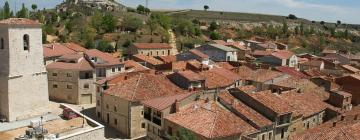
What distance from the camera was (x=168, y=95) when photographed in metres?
45.3

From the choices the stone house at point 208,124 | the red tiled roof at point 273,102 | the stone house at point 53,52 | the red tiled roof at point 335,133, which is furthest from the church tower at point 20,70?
the red tiled roof at point 335,133

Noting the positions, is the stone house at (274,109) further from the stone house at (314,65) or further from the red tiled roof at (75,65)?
the stone house at (314,65)

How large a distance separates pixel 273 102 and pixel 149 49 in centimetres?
5132

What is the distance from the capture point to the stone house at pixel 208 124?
111 ft

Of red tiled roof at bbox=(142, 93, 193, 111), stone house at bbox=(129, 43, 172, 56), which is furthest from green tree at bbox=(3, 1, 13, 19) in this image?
red tiled roof at bbox=(142, 93, 193, 111)

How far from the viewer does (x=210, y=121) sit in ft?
116

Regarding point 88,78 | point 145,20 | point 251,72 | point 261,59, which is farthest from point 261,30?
point 88,78

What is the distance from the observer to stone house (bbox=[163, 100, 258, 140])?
3391 cm

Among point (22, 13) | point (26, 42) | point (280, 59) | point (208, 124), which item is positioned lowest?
point (208, 124)

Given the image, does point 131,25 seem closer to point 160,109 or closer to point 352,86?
point 352,86

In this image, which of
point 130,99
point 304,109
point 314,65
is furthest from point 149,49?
point 304,109

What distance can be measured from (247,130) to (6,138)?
1947 cm

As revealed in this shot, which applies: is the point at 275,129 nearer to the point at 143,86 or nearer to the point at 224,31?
the point at 143,86

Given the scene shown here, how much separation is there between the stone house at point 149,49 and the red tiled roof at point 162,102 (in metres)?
45.2
